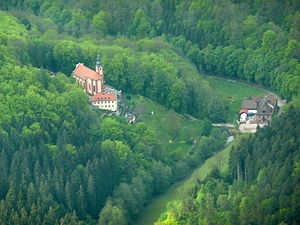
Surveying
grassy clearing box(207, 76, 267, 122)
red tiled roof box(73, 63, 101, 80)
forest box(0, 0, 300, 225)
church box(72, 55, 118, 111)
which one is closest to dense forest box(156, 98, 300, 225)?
forest box(0, 0, 300, 225)

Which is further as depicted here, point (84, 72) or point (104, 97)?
point (84, 72)

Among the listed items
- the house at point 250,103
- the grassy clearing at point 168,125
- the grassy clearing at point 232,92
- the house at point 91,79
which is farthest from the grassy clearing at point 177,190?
the house at point 91,79

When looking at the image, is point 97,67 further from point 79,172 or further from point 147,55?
point 79,172

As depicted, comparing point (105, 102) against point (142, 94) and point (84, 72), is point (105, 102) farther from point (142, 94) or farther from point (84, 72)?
point (142, 94)

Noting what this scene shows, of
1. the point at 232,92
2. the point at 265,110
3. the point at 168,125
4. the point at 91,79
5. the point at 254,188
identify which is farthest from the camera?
the point at 232,92

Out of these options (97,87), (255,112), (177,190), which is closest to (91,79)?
(97,87)

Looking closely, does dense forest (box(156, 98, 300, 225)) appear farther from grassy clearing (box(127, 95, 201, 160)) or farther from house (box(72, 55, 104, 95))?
house (box(72, 55, 104, 95))

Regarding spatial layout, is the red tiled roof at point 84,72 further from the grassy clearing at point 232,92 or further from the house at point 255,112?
the house at point 255,112
